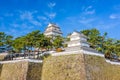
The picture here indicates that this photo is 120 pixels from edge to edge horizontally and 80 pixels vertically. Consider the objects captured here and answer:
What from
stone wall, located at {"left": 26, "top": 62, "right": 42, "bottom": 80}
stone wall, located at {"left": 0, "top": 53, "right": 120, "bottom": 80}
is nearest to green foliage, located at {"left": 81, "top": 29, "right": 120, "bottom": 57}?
stone wall, located at {"left": 0, "top": 53, "right": 120, "bottom": 80}

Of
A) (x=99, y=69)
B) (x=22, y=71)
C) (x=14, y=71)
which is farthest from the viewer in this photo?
(x=14, y=71)

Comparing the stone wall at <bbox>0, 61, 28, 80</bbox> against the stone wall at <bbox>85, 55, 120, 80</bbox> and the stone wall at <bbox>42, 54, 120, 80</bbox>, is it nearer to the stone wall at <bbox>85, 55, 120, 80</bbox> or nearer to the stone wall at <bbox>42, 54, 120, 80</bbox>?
the stone wall at <bbox>42, 54, 120, 80</bbox>

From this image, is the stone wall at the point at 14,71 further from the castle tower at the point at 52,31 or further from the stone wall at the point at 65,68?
the castle tower at the point at 52,31

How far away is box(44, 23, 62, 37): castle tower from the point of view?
2918 centimetres

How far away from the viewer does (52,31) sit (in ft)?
96.2

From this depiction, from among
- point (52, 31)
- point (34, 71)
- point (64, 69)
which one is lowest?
point (34, 71)

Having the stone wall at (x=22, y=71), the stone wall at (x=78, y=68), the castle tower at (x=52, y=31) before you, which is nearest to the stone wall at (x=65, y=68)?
the stone wall at (x=78, y=68)

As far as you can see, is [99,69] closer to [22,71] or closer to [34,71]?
[34,71]

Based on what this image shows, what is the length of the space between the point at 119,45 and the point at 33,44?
9.14 meters

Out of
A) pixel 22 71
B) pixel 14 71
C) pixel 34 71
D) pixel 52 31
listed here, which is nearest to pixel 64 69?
pixel 34 71

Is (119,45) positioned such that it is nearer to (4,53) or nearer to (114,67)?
(114,67)

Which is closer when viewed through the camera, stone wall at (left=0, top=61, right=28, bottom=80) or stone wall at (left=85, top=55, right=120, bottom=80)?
stone wall at (left=85, top=55, right=120, bottom=80)

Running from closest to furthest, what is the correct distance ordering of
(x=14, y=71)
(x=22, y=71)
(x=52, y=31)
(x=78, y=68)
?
(x=78, y=68)
(x=22, y=71)
(x=14, y=71)
(x=52, y=31)

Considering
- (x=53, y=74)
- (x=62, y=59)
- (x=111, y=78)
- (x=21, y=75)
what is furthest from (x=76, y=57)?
(x=21, y=75)
